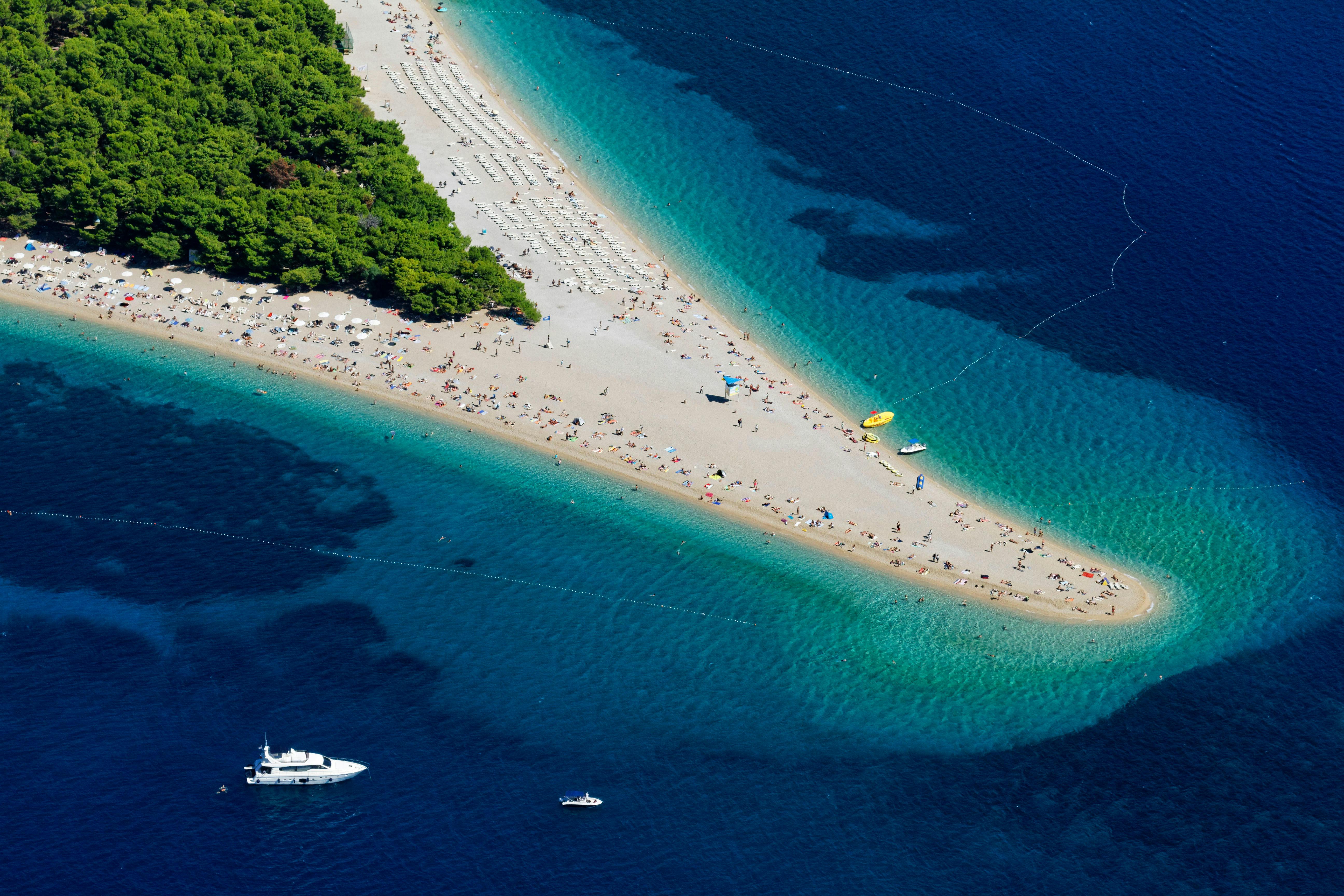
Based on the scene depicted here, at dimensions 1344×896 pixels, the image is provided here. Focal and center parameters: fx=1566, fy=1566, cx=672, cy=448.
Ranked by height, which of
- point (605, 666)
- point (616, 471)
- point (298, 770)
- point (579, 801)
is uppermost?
point (616, 471)

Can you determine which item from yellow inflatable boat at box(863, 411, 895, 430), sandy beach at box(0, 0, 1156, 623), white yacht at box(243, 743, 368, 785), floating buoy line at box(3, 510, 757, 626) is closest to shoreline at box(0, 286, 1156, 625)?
sandy beach at box(0, 0, 1156, 623)

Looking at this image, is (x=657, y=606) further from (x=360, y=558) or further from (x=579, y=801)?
(x=360, y=558)

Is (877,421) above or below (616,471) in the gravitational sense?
above

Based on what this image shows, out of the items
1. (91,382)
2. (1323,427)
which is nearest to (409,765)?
(91,382)

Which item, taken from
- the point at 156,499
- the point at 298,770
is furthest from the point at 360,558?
the point at 298,770

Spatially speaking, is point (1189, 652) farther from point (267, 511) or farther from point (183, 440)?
point (183, 440)

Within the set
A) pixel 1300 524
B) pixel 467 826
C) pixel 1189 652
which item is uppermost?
pixel 1300 524

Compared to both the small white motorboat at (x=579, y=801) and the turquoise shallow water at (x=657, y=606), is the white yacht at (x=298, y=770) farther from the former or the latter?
the small white motorboat at (x=579, y=801)
